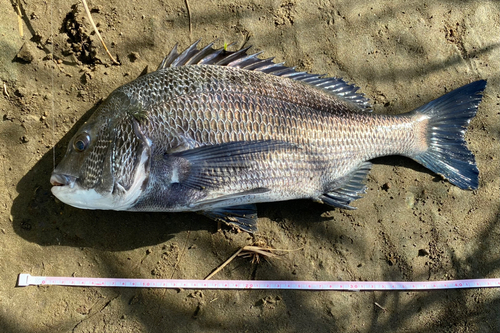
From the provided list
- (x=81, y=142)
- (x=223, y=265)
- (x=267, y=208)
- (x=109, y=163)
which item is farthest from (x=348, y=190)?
(x=81, y=142)

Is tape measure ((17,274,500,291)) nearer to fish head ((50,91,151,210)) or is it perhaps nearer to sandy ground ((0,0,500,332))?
sandy ground ((0,0,500,332))

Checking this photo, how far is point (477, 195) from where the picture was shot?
8.98 feet

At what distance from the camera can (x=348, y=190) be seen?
7.97 ft

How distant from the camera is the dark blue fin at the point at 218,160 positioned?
1979 millimetres

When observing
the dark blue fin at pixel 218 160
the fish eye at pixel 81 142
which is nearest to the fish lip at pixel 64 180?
the fish eye at pixel 81 142

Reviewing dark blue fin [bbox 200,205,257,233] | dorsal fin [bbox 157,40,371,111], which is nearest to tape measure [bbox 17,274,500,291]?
dark blue fin [bbox 200,205,257,233]

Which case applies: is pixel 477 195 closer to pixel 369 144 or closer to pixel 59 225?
pixel 369 144

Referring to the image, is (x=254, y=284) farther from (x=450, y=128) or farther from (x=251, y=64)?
(x=450, y=128)

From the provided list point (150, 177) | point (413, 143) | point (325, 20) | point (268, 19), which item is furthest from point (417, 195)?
point (150, 177)

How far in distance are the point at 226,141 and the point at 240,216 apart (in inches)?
26.6

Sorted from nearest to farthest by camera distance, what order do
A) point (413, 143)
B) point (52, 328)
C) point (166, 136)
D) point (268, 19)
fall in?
1. point (166, 136)
2. point (52, 328)
3. point (413, 143)
4. point (268, 19)

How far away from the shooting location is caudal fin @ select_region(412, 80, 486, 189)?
8.34ft

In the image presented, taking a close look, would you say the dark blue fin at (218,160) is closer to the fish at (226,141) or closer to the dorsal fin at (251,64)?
the fish at (226,141)

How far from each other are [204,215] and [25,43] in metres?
2.03
